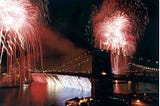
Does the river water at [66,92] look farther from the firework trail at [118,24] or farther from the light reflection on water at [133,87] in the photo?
the firework trail at [118,24]

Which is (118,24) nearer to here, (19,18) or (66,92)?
(19,18)

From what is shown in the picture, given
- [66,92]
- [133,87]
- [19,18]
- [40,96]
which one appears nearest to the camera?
[19,18]

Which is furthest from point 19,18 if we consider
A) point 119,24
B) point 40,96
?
point 40,96

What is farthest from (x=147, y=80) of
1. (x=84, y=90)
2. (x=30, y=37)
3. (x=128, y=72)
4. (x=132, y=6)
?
(x=84, y=90)

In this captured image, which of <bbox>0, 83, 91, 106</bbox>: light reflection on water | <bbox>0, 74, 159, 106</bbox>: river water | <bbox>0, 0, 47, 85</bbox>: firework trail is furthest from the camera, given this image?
<bbox>0, 83, 91, 106</bbox>: light reflection on water

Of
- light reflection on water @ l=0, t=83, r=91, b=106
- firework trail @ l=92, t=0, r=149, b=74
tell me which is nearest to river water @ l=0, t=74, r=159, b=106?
light reflection on water @ l=0, t=83, r=91, b=106

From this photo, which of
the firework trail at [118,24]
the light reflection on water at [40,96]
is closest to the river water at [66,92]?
the light reflection on water at [40,96]

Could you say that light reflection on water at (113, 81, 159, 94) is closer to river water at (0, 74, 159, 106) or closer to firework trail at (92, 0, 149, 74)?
river water at (0, 74, 159, 106)

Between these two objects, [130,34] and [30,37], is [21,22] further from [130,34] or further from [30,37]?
[130,34]
